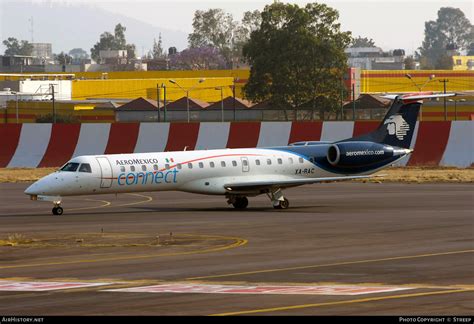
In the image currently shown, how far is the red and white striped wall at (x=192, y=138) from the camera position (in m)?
56.4

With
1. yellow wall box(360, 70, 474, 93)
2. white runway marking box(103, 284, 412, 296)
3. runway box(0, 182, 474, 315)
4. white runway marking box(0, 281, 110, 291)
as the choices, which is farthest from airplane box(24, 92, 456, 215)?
yellow wall box(360, 70, 474, 93)

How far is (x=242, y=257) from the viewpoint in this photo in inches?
1035

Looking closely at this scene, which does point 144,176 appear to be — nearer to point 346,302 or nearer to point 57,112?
point 346,302

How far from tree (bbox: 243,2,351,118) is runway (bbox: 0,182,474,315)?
67.1 metres

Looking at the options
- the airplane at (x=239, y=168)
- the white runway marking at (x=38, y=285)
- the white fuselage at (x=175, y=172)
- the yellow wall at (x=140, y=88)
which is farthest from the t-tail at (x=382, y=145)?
the yellow wall at (x=140, y=88)

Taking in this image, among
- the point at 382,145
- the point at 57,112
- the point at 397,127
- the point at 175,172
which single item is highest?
the point at 397,127

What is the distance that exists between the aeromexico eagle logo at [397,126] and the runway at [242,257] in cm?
251

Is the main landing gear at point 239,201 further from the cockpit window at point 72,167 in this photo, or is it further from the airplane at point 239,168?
the cockpit window at point 72,167

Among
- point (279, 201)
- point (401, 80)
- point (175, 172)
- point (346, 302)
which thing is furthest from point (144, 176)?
point (401, 80)

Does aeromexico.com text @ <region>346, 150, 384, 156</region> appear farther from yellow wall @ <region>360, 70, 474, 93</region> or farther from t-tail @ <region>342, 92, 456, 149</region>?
yellow wall @ <region>360, 70, 474, 93</region>

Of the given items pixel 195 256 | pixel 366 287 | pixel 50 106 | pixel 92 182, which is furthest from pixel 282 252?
pixel 50 106

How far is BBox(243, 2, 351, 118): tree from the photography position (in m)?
112

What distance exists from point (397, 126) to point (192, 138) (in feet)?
56.1

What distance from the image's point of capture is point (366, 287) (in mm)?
20953
